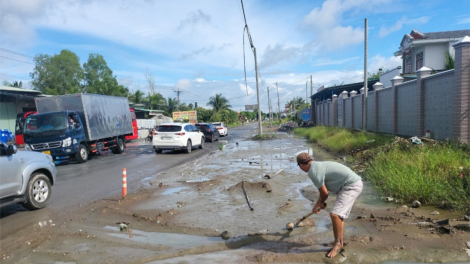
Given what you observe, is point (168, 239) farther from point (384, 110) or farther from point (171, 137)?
point (384, 110)

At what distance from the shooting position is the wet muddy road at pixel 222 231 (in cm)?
442

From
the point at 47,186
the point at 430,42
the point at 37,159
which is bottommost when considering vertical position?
the point at 47,186

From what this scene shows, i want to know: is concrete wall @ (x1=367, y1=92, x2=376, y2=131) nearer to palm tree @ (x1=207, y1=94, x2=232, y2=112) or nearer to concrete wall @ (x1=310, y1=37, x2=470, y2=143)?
concrete wall @ (x1=310, y1=37, x2=470, y2=143)

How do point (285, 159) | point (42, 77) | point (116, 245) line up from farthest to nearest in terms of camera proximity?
point (42, 77)
point (285, 159)
point (116, 245)

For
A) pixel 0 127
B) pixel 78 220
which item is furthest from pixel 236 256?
pixel 0 127

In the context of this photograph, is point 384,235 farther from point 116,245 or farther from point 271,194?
point 116,245

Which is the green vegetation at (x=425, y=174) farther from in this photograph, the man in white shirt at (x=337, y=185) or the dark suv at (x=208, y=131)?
the dark suv at (x=208, y=131)

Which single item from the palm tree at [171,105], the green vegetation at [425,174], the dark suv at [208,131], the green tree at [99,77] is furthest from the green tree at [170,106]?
the green vegetation at [425,174]

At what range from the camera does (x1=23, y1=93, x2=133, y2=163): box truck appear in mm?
13641

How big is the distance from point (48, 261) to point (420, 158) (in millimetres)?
7668

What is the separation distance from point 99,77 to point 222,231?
186 feet

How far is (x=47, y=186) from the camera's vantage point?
719 centimetres

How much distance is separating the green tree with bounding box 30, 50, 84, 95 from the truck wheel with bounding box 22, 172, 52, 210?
146ft

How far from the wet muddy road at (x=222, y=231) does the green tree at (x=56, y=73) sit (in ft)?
150
